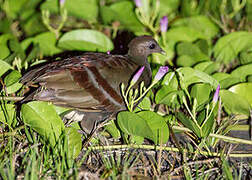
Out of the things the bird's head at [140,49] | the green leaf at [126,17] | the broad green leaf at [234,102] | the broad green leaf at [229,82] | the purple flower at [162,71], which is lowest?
the broad green leaf at [234,102]

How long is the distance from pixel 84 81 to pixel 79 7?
1.77 m

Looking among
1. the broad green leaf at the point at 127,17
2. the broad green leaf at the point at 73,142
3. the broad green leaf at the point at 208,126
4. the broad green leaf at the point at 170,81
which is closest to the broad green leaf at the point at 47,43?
the broad green leaf at the point at 127,17

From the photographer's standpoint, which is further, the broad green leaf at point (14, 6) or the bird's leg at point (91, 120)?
the broad green leaf at point (14, 6)

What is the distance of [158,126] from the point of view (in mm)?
2258

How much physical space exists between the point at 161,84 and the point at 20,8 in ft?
7.85

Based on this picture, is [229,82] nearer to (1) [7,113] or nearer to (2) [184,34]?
(2) [184,34]

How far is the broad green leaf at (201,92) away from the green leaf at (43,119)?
88cm

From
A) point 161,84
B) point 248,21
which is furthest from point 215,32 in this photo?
point 161,84

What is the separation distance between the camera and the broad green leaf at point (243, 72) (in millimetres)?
2879

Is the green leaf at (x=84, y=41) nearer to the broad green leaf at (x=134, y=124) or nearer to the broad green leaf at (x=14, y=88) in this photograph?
the broad green leaf at (x=14, y=88)

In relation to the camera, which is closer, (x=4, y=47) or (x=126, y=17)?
(x=4, y=47)

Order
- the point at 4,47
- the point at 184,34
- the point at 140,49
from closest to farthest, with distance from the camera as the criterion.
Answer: the point at 140,49, the point at 4,47, the point at 184,34

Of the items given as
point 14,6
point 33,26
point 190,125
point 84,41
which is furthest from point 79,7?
point 190,125

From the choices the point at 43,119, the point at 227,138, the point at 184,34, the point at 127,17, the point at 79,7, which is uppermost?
the point at 79,7
